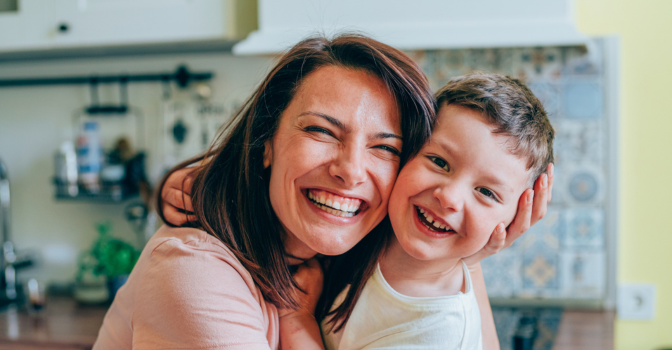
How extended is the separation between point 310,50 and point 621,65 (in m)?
1.28

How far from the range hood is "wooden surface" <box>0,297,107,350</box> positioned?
3.44 feet

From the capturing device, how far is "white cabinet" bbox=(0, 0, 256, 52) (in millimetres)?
1481

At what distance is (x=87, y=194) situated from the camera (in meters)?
1.93

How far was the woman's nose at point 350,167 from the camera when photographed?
0.79 meters

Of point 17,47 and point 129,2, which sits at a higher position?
point 129,2

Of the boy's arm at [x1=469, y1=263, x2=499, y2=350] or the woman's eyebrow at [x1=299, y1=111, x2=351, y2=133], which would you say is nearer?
the woman's eyebrow at [x1=299, y1=111, x2=351, y2=133]

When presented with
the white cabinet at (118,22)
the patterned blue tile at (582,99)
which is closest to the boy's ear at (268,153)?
the white cabinet at (118,22)

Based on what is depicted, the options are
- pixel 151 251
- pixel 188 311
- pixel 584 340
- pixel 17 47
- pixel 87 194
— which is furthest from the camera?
pixel 87 194

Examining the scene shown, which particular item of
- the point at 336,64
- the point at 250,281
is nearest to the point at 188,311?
the point at 250,281

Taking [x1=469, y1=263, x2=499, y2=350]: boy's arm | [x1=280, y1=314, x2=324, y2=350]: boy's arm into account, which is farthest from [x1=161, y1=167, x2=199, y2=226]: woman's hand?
[x1=469, y1=263, x2=499, y2=350]: boy's arm

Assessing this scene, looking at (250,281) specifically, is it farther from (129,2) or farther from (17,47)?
(17,47)

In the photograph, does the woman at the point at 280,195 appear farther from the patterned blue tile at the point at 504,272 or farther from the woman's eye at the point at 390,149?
the patterned blue tile at the point at 504,272

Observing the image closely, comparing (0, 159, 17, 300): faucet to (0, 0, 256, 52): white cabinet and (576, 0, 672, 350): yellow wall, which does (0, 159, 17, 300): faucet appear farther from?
(576, 0, 672, 350): yellow wall

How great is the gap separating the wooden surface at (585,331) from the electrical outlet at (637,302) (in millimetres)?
70
